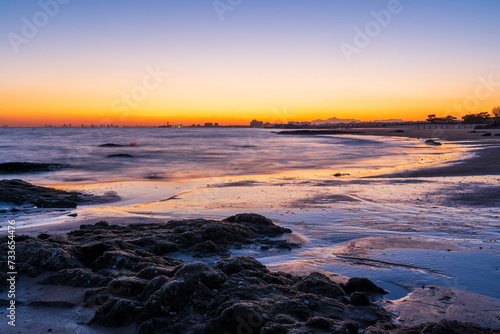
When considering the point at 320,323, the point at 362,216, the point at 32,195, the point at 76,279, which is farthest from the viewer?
the point at 32,195

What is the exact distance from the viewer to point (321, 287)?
3.51 metres

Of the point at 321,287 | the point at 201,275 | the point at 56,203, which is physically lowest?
the point at 56,203

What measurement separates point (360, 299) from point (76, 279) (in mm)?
2984

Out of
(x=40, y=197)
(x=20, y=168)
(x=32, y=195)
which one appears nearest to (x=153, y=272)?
(x=40, y=197)

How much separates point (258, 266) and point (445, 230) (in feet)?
12.9

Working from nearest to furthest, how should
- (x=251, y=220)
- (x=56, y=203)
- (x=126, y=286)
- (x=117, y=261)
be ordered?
(x=126, y=286) → (x=117, y=261) → (x=251, y=220) → (x=56, y=203)

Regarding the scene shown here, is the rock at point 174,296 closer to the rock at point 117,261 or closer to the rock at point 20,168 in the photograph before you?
the rock at point 117,261

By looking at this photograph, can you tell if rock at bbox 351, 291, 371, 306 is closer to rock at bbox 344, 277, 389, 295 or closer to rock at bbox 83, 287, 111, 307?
rock at bbox 344, 277, 389, 295

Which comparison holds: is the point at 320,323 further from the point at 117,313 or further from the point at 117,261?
the point at 117,261

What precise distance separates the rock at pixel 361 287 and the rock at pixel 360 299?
11.4 inches

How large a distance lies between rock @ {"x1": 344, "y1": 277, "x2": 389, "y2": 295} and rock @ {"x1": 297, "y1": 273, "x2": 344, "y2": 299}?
17 cm

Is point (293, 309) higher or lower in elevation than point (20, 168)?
higher

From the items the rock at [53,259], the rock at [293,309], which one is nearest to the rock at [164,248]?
the rock at [53,259]

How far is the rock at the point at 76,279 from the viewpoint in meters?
3.72
